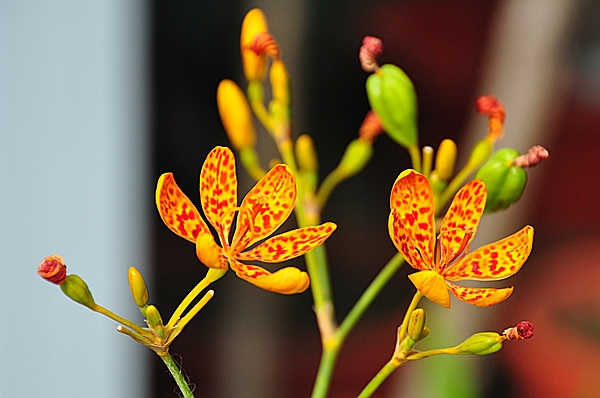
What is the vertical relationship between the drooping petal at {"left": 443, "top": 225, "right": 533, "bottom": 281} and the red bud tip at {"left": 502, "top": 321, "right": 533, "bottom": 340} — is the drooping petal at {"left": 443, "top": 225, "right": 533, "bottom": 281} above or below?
above

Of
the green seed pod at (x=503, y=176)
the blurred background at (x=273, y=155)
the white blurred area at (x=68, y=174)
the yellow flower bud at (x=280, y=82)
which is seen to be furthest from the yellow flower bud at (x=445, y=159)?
the white blurred area at (x=68, y=174)

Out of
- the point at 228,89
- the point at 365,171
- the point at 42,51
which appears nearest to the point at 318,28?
the point at 365,171

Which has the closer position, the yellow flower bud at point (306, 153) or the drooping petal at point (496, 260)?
the drooping petal at point (496, 260)

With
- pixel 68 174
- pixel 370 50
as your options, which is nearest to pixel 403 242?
pixel 370 50

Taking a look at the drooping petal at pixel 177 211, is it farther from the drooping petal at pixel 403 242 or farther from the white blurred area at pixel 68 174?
the white blurred area at pixel 68 174

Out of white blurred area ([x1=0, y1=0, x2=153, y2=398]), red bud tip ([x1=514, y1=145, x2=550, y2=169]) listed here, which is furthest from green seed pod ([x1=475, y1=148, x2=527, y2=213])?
white blurred area ([x1=0, y1=0, x2=153, y2=398])

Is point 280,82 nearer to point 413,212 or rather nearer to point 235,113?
point 235,113

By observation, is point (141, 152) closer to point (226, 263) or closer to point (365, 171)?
point (365, 171)

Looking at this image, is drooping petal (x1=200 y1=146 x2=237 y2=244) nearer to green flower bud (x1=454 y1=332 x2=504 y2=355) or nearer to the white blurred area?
green flower bud (x1=454 y1=332 x2=504 y2=355)
